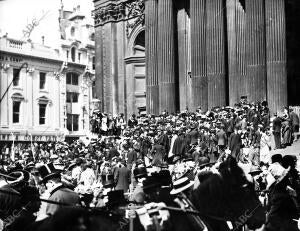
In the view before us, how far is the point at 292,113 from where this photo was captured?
29.0 m

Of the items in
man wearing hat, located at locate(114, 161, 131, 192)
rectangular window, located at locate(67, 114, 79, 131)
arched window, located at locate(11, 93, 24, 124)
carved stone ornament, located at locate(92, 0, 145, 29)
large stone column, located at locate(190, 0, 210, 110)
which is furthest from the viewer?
rectangular window, located at locate(67, 114, 79, 131)

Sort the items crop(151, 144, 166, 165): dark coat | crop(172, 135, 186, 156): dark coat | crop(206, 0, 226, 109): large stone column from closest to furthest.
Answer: crop(151, 144, 166, 165): dark coat, crop(172, 135, 186, 156): dark coat, crop(206, 0, 226, 109): large stone column

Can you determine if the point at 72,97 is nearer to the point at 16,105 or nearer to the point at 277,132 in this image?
the point at 16,105

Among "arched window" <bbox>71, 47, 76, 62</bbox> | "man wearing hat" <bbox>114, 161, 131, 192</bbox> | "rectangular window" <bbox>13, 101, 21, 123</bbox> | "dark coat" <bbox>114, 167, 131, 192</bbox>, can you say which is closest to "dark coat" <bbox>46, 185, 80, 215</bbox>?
"man wearing hat" <bbox>114, 161, 131, 192</bbox>

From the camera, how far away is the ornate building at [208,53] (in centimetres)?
3234

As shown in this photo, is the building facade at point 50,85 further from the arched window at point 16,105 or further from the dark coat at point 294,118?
the dark coat at point 294,118

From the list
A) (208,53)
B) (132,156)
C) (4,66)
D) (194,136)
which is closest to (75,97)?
(4,66)

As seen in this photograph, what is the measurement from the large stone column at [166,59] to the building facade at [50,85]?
22159 mm

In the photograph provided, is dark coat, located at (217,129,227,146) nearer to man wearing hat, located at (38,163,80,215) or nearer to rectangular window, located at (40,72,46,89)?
man wearing hat, located at (38,163,80,215)

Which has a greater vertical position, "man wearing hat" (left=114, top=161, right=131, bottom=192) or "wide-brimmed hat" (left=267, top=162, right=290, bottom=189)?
"wide-brimmed hat" (left=267, top=162, right=290, bottom=189)

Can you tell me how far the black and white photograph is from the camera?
9508mm

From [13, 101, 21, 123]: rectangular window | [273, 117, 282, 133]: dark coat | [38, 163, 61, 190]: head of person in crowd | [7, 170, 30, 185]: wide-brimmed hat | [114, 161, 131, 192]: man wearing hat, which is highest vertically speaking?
[13, 101, 21, 123]: rectangular window

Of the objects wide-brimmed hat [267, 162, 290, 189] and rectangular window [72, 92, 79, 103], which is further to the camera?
rectangular window [72, 92, 79, 103]

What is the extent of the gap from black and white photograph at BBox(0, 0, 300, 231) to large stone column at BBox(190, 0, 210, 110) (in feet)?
0.20
